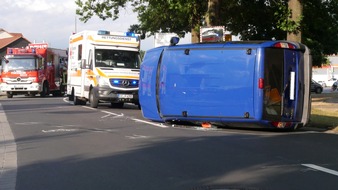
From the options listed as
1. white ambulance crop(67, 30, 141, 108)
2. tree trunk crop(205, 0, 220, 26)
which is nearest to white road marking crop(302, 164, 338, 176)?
white ambulance crop(67, 30, 141, 108)

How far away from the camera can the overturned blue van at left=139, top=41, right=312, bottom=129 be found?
1279cm

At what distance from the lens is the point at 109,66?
21.0 m

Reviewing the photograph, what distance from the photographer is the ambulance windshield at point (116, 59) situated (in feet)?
68.8

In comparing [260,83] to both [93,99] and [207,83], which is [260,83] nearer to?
[207,83]

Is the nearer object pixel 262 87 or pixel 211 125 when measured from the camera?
pixel 262 87

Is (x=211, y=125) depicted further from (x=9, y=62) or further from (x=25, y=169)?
(x=9, y=62)

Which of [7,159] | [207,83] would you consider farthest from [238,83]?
[7,159]

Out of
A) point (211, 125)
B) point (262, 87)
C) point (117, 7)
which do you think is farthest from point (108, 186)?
point (117, 7)

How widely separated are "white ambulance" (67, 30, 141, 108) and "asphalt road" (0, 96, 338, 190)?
6.51 m

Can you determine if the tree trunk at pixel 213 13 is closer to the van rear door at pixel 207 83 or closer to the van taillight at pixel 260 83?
the van rear door at pixel 207 83

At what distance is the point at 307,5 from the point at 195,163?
18896 millimetres

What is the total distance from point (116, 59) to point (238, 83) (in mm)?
9276

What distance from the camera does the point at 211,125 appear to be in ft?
47.0

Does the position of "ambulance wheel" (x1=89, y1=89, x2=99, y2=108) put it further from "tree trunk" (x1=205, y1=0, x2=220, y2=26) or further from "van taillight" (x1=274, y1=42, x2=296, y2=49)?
"van taillight" (x1=274, y1=42, x2=296, y2=49)
